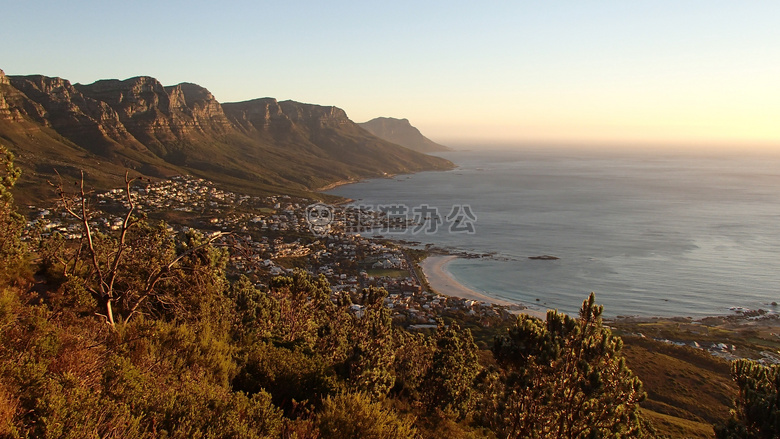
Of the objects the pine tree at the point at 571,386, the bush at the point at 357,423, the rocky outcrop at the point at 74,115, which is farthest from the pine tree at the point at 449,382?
the rocky outcrop at the point at 74,115

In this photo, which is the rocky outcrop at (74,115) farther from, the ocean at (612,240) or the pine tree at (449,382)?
the pine tree at (449,382)

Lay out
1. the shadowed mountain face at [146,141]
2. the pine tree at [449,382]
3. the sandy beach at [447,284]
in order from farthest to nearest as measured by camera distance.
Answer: the shadowed mountain face at [146,141] → the sandy beach at [447,284] → the pine tree at [449,382]

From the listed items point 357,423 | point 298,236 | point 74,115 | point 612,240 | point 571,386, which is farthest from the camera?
point 74,115

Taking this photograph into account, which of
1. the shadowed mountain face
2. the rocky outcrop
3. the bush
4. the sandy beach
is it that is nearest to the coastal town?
the sandy beach

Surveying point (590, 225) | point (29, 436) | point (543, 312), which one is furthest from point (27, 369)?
point (590, 225)

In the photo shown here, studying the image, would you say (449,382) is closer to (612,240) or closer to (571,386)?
(571,386)

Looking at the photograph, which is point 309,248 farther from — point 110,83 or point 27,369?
point 110,83

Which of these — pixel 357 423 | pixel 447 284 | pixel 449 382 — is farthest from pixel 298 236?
pixel 357 423
